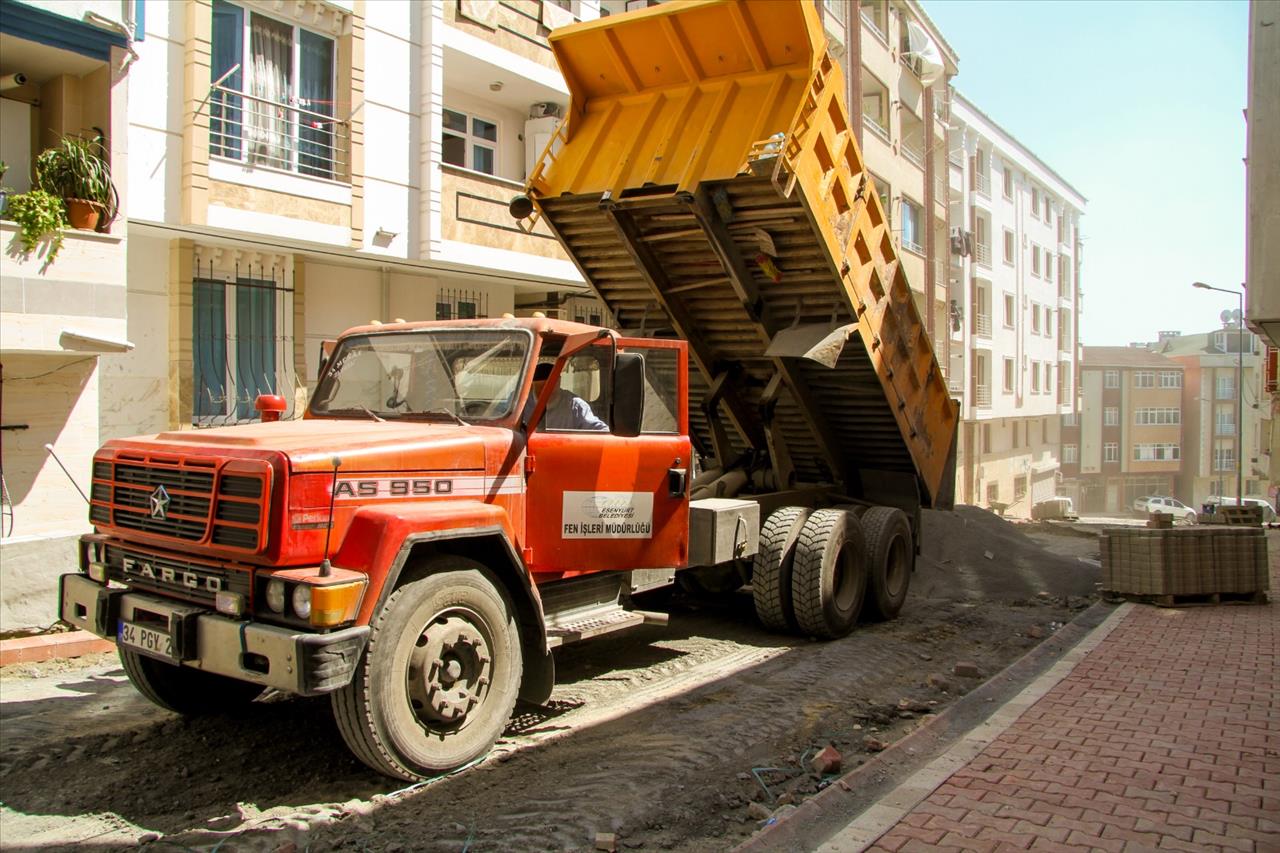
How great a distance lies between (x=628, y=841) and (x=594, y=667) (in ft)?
9.29

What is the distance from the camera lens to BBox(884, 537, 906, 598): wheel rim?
8859mm

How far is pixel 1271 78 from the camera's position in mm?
6645

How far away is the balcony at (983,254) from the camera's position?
115 feet

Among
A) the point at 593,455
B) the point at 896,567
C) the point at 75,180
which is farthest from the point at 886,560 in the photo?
the point at 75,180

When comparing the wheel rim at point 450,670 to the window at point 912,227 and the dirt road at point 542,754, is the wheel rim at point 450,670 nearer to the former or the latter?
the dirt road at point 542,754

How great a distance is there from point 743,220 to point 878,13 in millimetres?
21193

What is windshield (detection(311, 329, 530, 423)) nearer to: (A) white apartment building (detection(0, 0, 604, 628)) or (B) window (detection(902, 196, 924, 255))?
(A) white apartment building (detection(0, 0, 604, 628))

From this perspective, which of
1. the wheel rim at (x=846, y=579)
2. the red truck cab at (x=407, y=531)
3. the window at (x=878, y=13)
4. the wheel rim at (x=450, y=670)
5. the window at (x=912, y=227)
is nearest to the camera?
the red truck cab at (x=407, y=531)

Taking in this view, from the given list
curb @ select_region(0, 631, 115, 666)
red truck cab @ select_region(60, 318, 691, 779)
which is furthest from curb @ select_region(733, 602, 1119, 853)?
curb @ select_region(0, 631, 115, 666)

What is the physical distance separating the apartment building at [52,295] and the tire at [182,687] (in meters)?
3.31

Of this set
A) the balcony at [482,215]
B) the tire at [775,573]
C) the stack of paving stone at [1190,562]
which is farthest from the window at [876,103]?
the tire at [775,573]

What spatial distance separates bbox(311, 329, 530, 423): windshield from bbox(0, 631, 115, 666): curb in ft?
10.1

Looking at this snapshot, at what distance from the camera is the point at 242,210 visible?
34.1 feet

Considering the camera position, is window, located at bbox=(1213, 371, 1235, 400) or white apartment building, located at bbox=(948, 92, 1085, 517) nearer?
white apartment building, located at bbox=(948, 92, 1085, 517)
